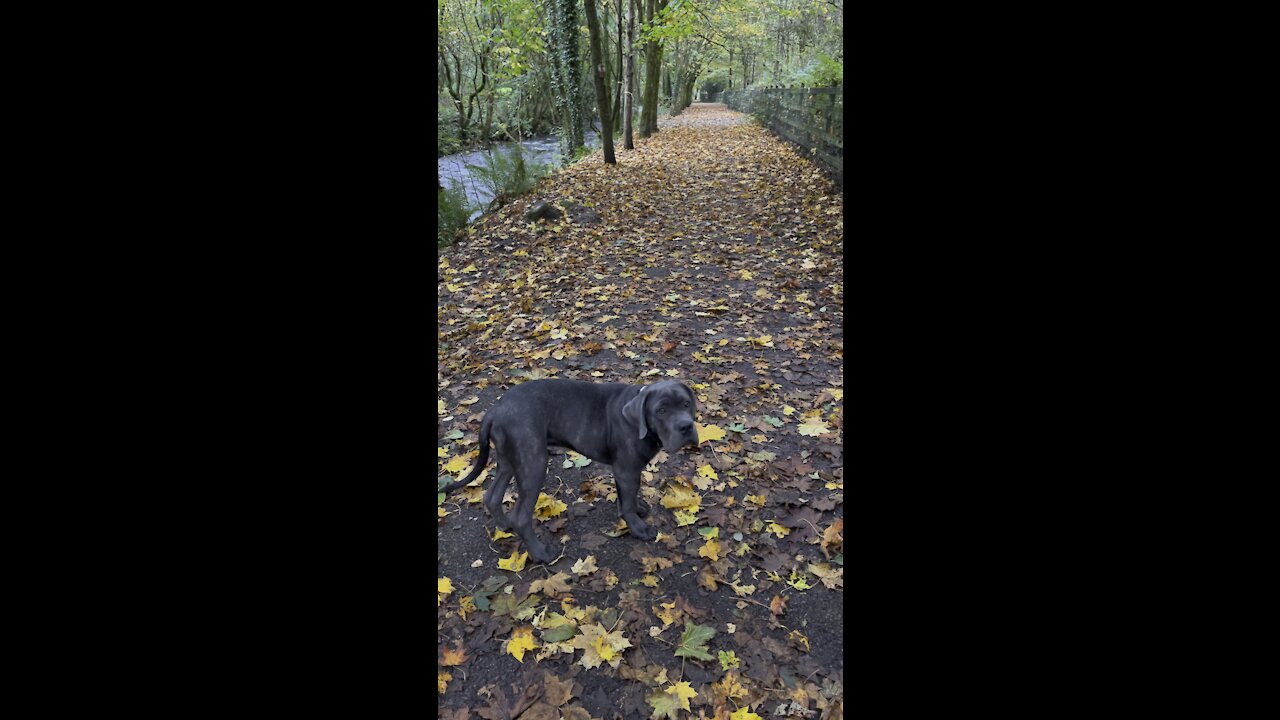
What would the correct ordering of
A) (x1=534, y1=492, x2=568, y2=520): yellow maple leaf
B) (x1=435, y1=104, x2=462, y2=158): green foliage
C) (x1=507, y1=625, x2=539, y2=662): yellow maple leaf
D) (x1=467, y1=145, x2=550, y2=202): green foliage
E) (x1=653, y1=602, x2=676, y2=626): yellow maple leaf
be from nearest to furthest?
(x1=507, y1=625, x2=539, y2=662): yellow maple leaf → (x1=653, y1=602, x2=676, y2=626): yellow maple leaf → (x1=534, y1=492, x2=568, y2=520): yellow maple leaf → (x1=467, y1=145, x2=550, y2=202): green foliage → (x1=435, y1=104, x2=462, y2=158): green foliage

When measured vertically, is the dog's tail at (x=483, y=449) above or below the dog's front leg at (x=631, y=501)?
above

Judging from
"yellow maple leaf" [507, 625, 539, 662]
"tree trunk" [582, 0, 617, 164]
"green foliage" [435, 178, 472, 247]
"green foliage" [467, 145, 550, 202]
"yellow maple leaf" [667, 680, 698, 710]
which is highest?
"tree trunk" [582, 0, 617, 164]

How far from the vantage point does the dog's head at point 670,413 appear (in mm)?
3148

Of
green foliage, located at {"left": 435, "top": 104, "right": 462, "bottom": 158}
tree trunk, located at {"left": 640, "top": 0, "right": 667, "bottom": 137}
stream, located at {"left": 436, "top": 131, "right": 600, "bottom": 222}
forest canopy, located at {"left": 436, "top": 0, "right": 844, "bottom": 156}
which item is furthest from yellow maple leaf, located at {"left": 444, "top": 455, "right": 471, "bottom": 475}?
green foliage, located at {"left": 435, "top": 104, "right": 462, "bottom": 158}

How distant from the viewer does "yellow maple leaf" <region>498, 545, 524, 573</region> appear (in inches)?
144

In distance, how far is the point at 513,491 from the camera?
4316mm

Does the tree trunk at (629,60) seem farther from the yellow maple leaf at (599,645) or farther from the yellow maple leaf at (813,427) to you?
the yellow maple leaf at (599,645)

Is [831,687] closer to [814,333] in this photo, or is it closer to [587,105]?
[814,333]

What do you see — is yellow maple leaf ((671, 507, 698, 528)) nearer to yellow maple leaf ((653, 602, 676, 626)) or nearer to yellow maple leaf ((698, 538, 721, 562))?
yellow maple leaf ((698, 538, 721, 562))

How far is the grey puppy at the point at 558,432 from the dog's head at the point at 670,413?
1 cm

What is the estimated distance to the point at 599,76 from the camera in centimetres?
1588

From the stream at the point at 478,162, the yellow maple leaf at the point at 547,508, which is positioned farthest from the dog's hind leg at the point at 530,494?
the stream at the point at 478,162

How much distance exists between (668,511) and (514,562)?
3.31 ft

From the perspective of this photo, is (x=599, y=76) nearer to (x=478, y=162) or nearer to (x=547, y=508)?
(x=478, y=162)
